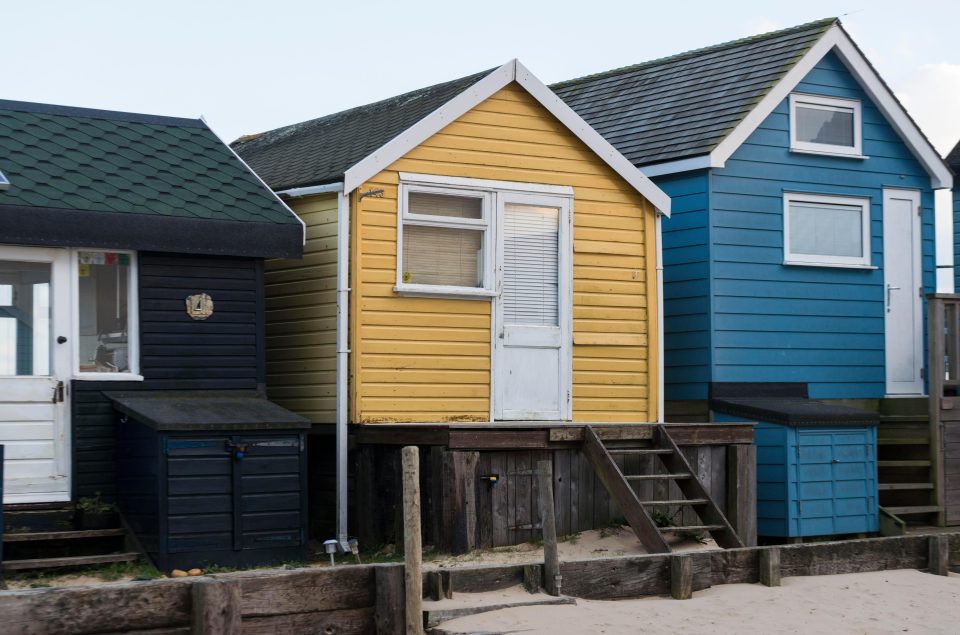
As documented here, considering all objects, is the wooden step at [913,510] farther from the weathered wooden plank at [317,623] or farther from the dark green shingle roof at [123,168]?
the weathered wooden plank at [317,623]

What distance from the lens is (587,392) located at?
1538 centimetres

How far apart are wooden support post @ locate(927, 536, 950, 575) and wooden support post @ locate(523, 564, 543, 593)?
14.9 feet

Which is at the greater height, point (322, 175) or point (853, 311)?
point (322, 175)

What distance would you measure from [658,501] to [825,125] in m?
6.47

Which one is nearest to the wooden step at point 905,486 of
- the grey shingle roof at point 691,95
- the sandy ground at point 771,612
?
the sandy ground at point 771,612

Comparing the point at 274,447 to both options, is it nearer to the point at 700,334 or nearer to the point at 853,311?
the point at 700,334

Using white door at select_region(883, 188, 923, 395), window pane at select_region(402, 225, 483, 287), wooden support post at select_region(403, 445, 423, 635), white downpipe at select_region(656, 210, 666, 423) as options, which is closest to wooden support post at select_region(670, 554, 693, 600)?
wooden support post at select_region(403, 445, 423, 635)

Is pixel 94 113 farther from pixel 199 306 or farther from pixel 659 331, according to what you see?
pixel 659 331

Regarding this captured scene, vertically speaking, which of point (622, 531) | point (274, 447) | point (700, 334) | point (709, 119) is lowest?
point (622, 531)

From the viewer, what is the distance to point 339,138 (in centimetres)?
1650

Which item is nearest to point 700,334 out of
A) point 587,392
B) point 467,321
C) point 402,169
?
point 587,392

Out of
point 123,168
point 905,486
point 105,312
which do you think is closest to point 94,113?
point 123,168

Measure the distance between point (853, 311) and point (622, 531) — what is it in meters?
5.23

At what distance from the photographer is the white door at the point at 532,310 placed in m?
14.9
